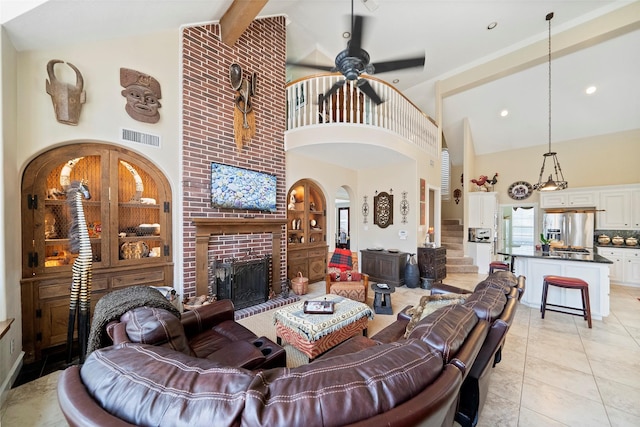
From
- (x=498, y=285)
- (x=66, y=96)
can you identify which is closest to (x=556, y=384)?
(x=498, y=285)

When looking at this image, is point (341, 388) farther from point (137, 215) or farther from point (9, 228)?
point (137, 215)

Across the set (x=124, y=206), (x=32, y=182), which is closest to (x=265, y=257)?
(x=124, y=206)

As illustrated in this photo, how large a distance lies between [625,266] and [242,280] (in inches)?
310


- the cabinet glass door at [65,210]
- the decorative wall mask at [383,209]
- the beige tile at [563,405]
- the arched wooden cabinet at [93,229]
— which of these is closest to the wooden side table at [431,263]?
the decorative wall mask at [383,209]

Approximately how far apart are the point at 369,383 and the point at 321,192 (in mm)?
4800

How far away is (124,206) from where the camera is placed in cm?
297

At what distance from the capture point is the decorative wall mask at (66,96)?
2424 mm

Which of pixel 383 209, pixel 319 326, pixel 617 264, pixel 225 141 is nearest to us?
pixel 319 326

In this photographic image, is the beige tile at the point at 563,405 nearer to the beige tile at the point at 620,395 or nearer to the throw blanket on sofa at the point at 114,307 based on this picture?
the beige tile at the point at 620,395

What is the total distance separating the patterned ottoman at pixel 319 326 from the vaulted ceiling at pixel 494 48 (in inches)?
141

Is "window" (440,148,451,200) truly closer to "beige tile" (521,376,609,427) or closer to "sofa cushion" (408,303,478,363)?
"beige tile" (521,376,609,427)

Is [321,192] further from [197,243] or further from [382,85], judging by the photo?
[197,243]

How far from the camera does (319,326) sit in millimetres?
2279

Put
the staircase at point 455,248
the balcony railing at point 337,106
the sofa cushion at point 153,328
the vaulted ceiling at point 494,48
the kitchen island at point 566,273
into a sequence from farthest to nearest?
the staircase at point 455,248, the balcony railing at point 337,106, the vaulted ceiling at point 494,48, the kitchen island at point 566,273, the sofa cushion at point 153,328
